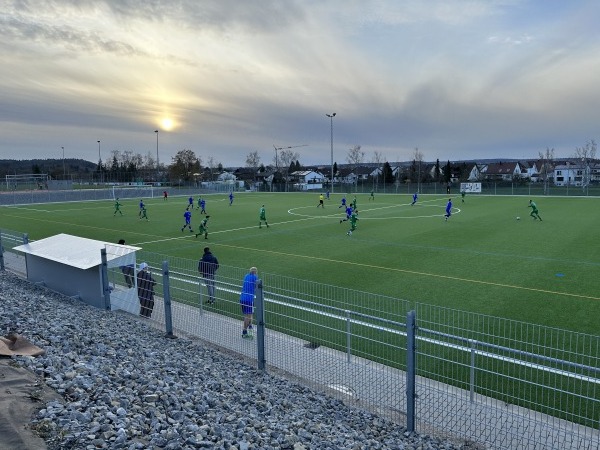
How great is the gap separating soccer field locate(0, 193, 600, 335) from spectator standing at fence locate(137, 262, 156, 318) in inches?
249

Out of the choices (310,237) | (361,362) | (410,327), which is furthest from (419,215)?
(410,327)

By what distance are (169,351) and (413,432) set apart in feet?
15.6

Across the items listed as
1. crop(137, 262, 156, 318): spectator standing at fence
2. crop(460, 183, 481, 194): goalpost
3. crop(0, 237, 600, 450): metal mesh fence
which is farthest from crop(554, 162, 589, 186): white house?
crop(137, 262, 156, 318): spectator standing at fence

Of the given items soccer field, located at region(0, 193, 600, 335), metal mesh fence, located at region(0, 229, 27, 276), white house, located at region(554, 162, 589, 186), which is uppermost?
white house, located at region(554, 162, 589, 186)

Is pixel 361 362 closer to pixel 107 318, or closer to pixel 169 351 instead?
pixel 169 351

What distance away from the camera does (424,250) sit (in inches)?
858

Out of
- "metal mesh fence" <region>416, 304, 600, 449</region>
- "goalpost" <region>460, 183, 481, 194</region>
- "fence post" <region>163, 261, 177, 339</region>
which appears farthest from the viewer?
"goalpost" <region>460, 183, 481, 194</region>

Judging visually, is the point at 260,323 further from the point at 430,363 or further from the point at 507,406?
the point at 507,406

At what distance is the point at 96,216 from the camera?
135ft

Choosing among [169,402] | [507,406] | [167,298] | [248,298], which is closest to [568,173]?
[248,298]

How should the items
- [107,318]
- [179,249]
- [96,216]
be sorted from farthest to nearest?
[96,216] → [179,249] → [107,318]

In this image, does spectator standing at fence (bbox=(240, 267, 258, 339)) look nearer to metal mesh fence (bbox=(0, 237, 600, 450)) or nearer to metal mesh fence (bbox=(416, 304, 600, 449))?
metal mesh fence (bbox=(0, 237, 600, 450))

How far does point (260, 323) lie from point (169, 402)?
2.67m

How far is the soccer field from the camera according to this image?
13.8 meters
